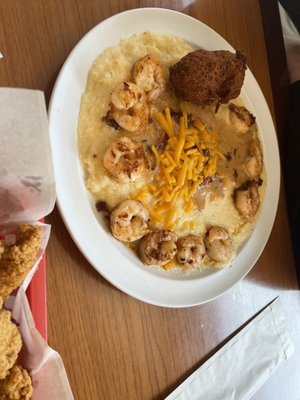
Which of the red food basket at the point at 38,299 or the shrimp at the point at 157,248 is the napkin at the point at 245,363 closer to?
the shrimp at the point at 157,248

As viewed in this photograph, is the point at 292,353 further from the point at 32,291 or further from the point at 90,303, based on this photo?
the point at 32,291

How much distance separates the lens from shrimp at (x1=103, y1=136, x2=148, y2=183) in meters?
1.09

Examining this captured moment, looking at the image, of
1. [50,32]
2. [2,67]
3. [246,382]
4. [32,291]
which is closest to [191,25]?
[50,32]

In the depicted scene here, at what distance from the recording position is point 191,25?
1.30m

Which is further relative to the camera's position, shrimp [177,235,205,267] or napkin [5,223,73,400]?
shrimp [177,235,205,267]

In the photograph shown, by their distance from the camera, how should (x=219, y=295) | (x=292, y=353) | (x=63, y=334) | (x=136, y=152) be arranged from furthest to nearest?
(x=292, y=353)
(x=219, y=295)
(x=136, y=152)
(x=63, y=334)

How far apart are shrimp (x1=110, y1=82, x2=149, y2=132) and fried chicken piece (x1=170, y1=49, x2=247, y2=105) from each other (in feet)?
0.36

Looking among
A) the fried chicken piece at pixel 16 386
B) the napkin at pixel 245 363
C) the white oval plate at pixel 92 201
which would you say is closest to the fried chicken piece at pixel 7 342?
the fried chicken piece at pixel 16 386

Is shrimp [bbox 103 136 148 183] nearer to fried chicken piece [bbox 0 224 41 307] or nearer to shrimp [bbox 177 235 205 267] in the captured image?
shrimp [bbox 177 235 205 267]

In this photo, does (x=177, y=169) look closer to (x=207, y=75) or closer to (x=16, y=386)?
(x=207, y=75)

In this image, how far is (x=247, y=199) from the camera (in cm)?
135

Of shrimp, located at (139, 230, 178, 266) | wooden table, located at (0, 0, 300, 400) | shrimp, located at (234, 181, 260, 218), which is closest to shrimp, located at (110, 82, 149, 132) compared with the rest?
wooden table, located at (0, 0, 300, 400)

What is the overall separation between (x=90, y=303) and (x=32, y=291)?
22 cm

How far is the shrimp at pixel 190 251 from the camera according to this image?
1.20 m
